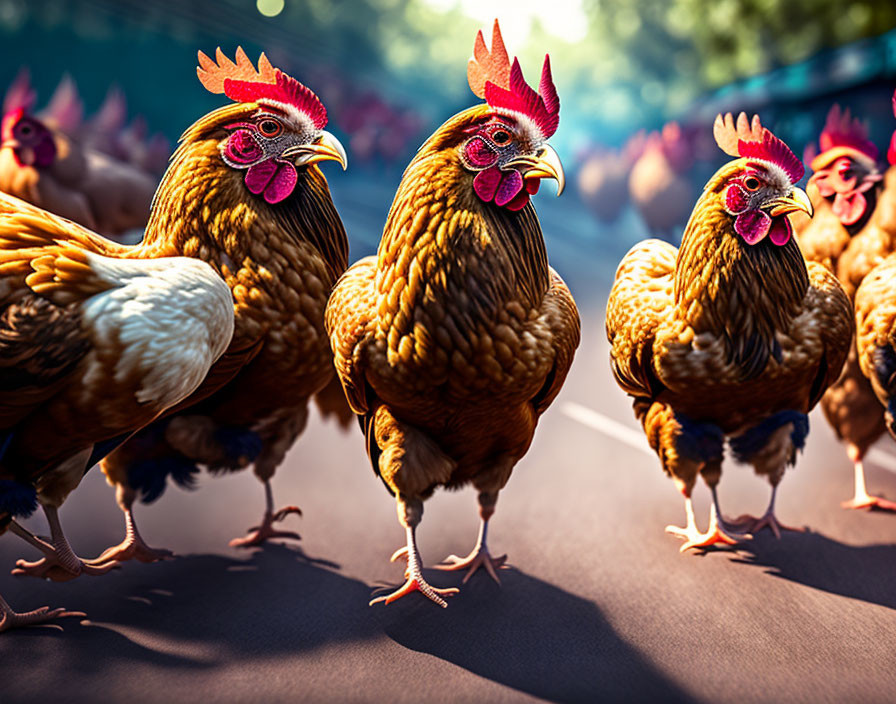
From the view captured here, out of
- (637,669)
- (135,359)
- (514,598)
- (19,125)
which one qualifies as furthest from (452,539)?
(19,125)

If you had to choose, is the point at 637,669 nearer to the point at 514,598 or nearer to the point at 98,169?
the point at 514,598

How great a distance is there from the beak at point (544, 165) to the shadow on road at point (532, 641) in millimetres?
1329

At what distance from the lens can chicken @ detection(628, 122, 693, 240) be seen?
8.27 m

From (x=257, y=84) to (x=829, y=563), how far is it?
2.65 meters

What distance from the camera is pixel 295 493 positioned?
3219 mm

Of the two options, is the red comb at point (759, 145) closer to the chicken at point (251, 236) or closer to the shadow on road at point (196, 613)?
the chicken at point (251, 236)

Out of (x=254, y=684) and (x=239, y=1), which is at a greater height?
(x=239, y=1)

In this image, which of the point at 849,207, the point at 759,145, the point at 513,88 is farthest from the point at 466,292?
the point at 849,207

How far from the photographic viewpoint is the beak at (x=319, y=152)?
2230 millimetres

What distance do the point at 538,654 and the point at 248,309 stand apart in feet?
4.51

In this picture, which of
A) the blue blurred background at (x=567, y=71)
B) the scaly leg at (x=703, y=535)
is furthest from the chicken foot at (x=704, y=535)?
the blue blurred background at (x=567, y=71)

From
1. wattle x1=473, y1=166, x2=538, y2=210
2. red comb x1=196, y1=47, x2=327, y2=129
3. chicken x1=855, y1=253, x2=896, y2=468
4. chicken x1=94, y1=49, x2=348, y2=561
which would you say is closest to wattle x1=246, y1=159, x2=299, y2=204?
chicken x1=94, y1=49, x2=348, y2=561

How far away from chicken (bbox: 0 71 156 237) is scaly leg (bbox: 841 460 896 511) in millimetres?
4214

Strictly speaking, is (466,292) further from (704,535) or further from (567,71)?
(567,71)
